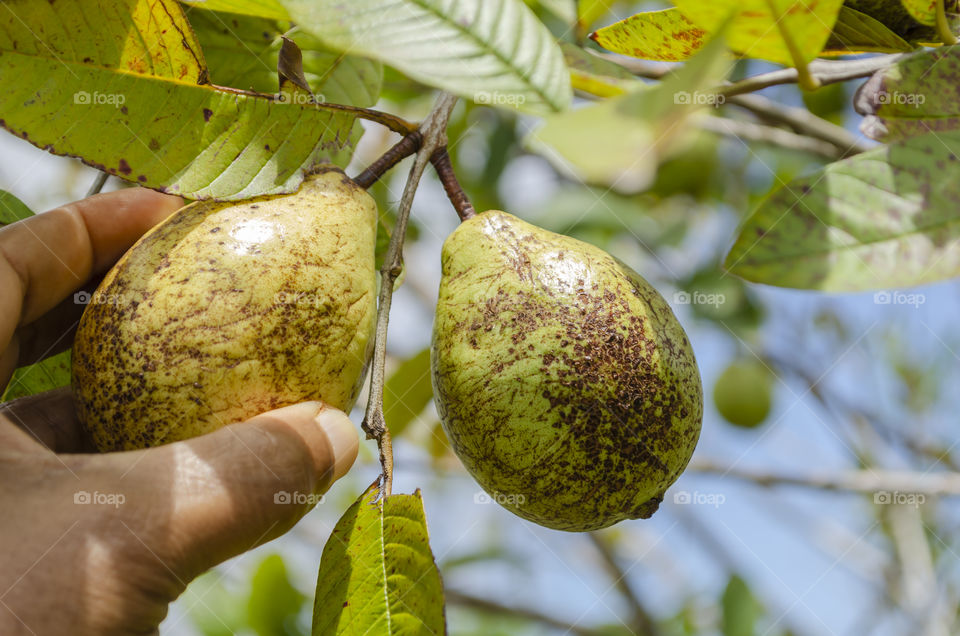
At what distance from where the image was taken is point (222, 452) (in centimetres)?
101

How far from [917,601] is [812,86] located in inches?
74.5

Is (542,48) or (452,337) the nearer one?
(542,48)

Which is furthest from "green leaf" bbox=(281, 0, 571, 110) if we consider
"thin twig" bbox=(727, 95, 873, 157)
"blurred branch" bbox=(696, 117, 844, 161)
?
"blurred branch" bbox=(696, 117, 844, 161)

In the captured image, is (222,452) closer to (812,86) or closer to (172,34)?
(172,34)

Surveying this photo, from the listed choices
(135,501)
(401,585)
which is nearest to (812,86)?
(401,585)

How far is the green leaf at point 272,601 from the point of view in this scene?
2.17 meters

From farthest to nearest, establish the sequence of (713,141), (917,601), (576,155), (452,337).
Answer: (713,141), (917,601), (452,337), (576,155)

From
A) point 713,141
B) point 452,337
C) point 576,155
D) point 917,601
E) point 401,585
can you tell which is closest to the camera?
point 576,155

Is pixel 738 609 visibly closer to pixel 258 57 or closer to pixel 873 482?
pixel 873 482

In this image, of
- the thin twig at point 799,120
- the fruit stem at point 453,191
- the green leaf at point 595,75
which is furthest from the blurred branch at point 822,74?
the thin twig at point 799,120

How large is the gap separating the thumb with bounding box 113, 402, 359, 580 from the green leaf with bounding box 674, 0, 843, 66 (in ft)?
2.44

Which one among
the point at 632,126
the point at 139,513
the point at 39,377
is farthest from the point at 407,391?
the point at 632,126

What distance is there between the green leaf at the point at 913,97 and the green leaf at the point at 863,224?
0.66 ft

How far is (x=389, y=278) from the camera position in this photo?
1175 millimetres
